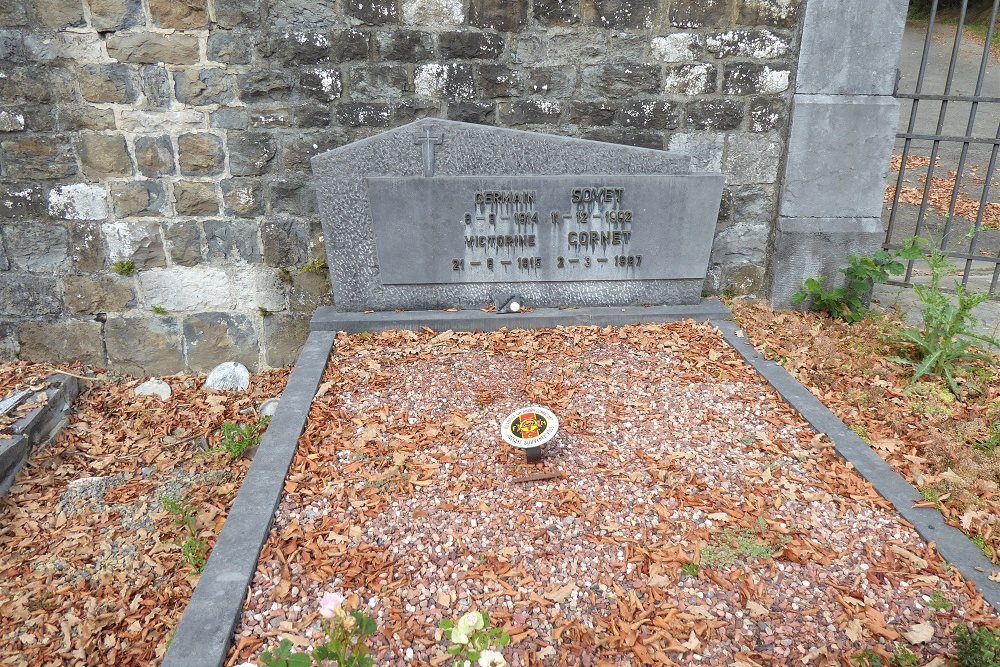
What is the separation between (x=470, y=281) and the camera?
4309 millimetres

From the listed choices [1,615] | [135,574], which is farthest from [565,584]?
[1,615]

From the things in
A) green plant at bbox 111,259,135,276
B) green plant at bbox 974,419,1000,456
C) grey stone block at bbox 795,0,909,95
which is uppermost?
grey stone block at bbox 795,0,909,95

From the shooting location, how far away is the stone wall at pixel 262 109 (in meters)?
4.08

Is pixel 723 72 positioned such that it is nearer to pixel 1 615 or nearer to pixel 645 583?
pixel 645 583

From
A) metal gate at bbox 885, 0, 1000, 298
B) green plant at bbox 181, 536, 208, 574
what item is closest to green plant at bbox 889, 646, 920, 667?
green plant at bbox 181, 536, 208, 574

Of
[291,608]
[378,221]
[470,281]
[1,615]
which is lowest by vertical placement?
[1,615]

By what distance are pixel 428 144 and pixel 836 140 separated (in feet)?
Answer: 8.59

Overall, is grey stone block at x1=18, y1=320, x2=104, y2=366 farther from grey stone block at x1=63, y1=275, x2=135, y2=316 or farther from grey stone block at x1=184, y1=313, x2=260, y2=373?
grey stone block at x1=184, y1=313, x2=260, y2=373

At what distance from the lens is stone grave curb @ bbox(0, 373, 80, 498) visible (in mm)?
3641

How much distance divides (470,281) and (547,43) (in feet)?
5.12

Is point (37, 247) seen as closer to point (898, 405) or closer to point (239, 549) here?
point (239, 549)

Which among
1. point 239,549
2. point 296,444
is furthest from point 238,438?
point 239,549

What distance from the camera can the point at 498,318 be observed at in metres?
4.20

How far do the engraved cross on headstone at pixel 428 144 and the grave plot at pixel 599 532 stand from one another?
129 cm
